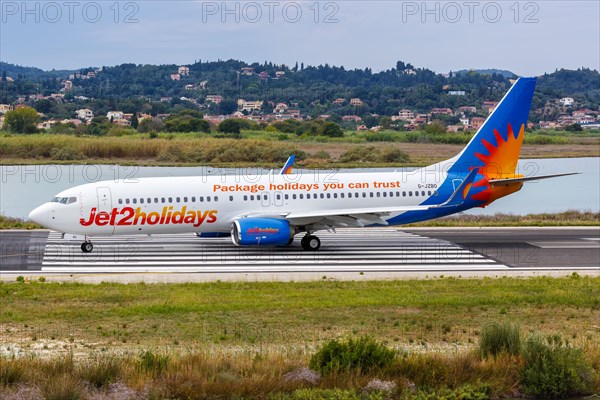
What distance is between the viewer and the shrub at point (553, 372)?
17.8m

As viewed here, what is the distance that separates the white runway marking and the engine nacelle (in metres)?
0.56

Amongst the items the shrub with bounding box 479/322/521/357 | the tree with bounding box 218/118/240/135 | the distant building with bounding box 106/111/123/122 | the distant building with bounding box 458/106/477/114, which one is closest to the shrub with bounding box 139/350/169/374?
the shrub with bounding box 479/322/521/357

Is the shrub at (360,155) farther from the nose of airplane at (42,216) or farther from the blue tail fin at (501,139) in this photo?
the nose of airplane at (42,216)

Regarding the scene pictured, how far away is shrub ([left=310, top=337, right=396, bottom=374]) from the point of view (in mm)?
17766

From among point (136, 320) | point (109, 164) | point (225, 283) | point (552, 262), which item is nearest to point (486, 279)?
point (552, 262)

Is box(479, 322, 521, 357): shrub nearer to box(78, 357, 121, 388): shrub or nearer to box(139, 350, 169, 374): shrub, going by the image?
box(139, 350, 169, 374): shrub

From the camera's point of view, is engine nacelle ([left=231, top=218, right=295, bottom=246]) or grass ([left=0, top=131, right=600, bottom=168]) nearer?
engine nacelle ([left=231, top=218, right=295, bottom=246])

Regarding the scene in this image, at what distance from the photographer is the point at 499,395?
17.8 m

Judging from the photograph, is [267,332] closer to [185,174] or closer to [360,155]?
[185,174]

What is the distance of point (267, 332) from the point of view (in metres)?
21.6

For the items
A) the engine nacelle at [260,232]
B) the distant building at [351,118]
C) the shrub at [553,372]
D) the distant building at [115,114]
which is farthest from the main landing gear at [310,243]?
the distant building at [351,118]

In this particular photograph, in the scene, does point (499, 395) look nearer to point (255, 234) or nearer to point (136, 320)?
point (136, 320)

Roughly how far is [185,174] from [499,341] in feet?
184

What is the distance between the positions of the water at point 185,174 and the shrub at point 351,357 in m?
37.9
